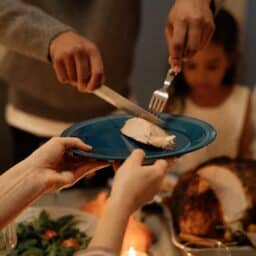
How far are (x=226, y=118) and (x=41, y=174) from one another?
951 mm

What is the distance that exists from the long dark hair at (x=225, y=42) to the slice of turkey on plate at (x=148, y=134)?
77 cm

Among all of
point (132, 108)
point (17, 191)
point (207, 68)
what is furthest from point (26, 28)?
point (207, 68)

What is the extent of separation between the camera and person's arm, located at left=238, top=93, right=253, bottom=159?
5.47 ft

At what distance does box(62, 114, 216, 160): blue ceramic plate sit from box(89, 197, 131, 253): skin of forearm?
129 millimetres

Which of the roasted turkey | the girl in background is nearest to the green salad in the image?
the roasted turkey

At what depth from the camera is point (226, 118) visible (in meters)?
1.69

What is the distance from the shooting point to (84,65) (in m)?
1.01

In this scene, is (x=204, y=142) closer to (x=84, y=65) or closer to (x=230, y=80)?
(x=84, y=65)

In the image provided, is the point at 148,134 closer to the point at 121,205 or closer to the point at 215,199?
the point at 121,205

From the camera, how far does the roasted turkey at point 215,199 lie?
3.88 feet

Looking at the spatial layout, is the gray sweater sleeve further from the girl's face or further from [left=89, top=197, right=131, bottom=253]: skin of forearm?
the girl's face

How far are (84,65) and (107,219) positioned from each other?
383 millimetres

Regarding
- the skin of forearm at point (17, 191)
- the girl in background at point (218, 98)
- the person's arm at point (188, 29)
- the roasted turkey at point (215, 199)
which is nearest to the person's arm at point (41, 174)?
the skin of forearm at point (17, 191)

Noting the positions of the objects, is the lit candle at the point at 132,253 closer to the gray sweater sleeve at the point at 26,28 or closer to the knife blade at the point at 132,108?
the knife blade at the point at 132,108
